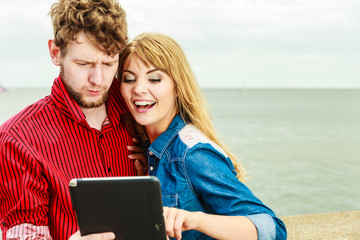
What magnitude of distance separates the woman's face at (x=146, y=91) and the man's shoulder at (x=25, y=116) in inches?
17.2

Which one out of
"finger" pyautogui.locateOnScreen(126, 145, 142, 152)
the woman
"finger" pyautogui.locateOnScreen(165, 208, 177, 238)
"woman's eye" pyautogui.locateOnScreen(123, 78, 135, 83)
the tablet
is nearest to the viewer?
the tablet

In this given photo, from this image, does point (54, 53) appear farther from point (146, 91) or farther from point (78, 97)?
point (146, 91)

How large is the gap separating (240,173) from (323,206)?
9410mm

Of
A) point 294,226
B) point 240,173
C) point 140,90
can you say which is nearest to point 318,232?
point 294,226

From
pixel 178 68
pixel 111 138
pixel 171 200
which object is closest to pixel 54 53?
pixel 111 138

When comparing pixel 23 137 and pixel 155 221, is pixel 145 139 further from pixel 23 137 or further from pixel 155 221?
pixel 155 221

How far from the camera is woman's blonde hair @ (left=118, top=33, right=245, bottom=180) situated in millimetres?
2146

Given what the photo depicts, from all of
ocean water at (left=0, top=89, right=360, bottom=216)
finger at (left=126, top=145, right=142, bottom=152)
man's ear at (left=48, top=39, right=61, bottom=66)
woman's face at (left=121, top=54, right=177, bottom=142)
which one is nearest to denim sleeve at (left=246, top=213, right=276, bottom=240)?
woman's face at (left=121, top=54, right=177, bottom=142)

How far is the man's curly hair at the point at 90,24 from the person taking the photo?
211cm

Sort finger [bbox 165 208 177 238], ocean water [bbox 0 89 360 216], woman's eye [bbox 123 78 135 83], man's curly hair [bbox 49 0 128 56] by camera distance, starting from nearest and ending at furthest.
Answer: finger [bbox 165 208 177 238], man's curly hair [bbox 49 0 128 56], woman's eye [bbox 123 78 135 83], ocean water [bbox 0 89 360 216]

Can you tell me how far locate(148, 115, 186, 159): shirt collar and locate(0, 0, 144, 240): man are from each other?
0.29 meters

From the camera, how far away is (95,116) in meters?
2.33

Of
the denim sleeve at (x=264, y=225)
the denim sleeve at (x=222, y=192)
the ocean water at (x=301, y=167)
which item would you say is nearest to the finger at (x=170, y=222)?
the denim sleeve at (x=222, y=192)

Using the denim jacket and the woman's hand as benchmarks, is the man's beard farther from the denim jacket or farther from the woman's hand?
the woman's hand
